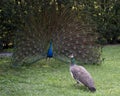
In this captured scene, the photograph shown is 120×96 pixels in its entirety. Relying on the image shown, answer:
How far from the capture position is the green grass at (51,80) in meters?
8.04

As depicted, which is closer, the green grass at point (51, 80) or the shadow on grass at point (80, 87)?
the green grass at point (51, 80)

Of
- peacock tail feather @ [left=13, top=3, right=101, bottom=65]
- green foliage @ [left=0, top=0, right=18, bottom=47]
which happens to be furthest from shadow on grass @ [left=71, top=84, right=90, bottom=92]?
green foliage @ [left=0, top=0, right=18, bottom=47]

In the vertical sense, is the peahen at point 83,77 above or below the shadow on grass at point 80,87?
above

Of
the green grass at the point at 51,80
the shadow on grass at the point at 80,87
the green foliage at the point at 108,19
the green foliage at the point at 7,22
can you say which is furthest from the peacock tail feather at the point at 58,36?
the green foliage at the point at 108,19

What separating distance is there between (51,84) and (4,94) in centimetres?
145

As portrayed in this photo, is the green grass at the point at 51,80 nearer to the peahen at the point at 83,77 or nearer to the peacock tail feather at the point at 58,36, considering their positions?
the peahen at the point at 83,77

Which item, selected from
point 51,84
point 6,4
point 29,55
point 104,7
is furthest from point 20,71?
point 104,7

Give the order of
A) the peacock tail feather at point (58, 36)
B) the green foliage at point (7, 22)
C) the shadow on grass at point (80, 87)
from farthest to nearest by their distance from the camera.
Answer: the green foliage at point (7, 22) → the peacock tail feather at point (58, 36) → the shadow on grass at point (80, 87)

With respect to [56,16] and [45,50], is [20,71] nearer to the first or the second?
[45,50]

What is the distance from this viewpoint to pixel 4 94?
7.77 metres

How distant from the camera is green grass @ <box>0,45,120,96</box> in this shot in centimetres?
804

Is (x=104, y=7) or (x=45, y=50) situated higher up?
(x=104, y=7)

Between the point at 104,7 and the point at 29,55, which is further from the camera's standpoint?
the point at 104,7

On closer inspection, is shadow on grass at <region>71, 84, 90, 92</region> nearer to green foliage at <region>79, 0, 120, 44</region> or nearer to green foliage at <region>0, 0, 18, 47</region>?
green foliage at <region>0, 0, 18, 47</region>
